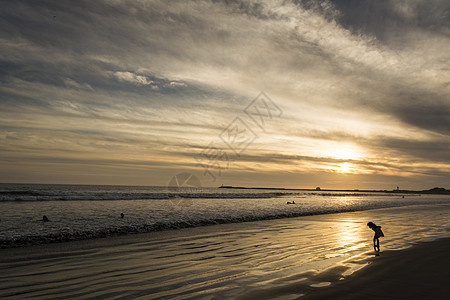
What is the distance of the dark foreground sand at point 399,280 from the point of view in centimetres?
569

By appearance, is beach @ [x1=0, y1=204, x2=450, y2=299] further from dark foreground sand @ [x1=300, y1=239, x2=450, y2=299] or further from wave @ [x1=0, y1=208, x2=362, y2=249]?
wave @ [x1=0, y1=208, x2=362, y2=249]

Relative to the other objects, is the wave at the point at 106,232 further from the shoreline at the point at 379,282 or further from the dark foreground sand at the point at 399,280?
the dark foreground sand at the point at 399,280

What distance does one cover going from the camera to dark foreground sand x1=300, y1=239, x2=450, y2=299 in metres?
5.69

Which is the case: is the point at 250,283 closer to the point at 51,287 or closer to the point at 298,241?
the point at 51,287

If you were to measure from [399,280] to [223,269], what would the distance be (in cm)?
424

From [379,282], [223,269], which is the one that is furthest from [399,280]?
[223,269]

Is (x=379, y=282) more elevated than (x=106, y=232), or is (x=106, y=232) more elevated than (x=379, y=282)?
(x=379, y=282)

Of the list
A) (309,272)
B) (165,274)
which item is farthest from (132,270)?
(309,272)

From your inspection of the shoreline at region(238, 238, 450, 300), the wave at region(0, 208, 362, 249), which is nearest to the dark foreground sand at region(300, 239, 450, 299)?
the shoreline at region(238, 238, 450, 300)

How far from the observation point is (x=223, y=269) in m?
7.70

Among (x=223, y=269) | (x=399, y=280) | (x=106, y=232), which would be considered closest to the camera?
(x=399, y=280)

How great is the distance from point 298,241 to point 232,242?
2.83 meters

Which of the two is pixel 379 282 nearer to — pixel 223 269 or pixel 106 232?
pixel 223 269

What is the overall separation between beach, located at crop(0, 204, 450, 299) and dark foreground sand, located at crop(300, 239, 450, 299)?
20mm
